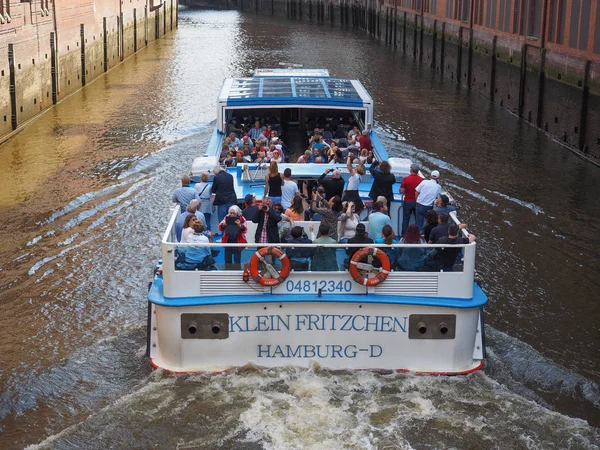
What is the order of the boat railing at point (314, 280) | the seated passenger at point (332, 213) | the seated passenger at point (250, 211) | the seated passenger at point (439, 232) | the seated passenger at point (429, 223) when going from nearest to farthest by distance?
the boat railing at point (314, 280) → the seated passenger at point (439, 232) → the seated passenger at point (429, 223) → the seated passenger at point (332, 213) → the seated passenger at point (250, 211)

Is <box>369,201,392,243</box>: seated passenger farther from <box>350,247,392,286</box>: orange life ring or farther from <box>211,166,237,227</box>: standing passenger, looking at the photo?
<box>211,166,237,227</box>: standing passenger

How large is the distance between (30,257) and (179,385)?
7.09 m

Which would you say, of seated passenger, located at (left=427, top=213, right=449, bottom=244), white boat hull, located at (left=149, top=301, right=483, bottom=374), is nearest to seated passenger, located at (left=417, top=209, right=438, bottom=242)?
seated passenger, located at (left=427, top=213, right=449, bottom=244)

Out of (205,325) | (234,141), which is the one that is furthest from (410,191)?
(234,141)

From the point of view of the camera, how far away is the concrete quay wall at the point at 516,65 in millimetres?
27234

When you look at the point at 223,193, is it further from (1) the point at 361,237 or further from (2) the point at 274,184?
(1) the point at 361,237

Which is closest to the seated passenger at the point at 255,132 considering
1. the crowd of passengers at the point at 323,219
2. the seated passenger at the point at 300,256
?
the crowd of passengers at the point at 323,219

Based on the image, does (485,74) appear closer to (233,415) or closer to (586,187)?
(586,187)

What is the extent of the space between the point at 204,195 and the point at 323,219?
8.96 feet

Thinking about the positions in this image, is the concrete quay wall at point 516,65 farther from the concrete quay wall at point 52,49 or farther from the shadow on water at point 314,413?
the concrete quay wall at point 52,49

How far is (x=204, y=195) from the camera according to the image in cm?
1505

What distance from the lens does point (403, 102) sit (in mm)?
38469

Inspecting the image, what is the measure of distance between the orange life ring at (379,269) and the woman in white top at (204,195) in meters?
3.90

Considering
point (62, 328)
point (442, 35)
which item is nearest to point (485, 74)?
point (442, 35)
